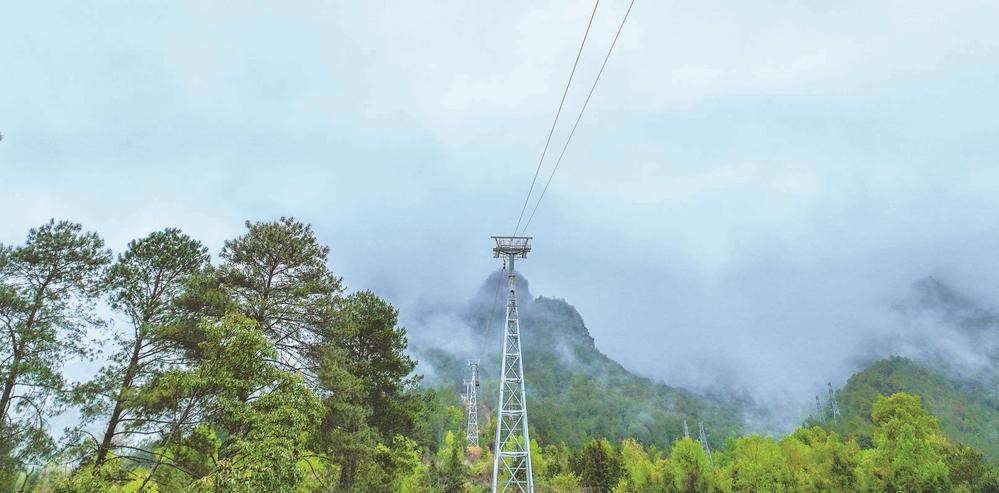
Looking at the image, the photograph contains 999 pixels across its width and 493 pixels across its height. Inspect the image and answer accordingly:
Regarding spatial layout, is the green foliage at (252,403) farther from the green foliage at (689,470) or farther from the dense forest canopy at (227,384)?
the green foliage at (689,470)

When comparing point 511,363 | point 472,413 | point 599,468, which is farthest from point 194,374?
point 472,413

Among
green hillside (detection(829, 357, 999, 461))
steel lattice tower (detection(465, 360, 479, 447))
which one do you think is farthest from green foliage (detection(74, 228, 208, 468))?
green hillside (detection(829, 357, 999, 461))

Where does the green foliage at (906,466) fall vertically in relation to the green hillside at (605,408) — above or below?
below

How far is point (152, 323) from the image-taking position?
15766 mm

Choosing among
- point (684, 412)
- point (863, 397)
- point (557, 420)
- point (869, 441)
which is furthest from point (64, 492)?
point (684, 412)

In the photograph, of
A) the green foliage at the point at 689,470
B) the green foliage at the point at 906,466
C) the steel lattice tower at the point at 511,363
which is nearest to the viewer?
the steel lattice tower at the point at 511,363

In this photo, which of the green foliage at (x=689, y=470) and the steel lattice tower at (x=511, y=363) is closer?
the steel lattice tower at (x=511, y=363)

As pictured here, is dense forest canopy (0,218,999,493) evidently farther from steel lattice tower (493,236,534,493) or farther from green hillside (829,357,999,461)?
green hillside (829,357,999,461)

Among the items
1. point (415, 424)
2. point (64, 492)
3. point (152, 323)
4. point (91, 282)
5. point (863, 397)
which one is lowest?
point (64, 492)

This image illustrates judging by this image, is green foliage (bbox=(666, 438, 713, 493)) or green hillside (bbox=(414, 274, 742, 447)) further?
green hillside (bbox=(414, 274, 742, 447))

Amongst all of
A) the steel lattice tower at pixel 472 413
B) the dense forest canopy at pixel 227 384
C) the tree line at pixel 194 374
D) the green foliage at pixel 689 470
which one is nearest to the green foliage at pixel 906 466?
the dense forest canopy at pixel 227 384

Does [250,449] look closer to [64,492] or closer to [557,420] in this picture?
[64,492]

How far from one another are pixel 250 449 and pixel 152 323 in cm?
839

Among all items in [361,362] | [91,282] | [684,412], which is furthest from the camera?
[684,412]
